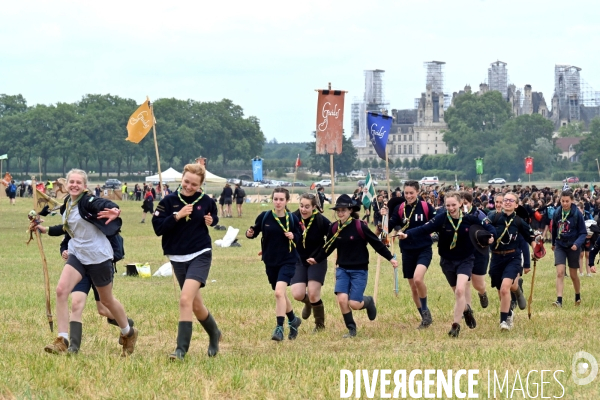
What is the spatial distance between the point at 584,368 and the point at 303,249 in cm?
412

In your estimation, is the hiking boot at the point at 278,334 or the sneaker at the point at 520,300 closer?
the hiking boot at the point at 278,334

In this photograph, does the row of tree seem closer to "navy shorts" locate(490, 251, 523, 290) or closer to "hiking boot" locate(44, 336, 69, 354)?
"navy shorts" locate(490, 251, 523, 290)

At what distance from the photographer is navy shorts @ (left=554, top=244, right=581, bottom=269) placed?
16.8 meters

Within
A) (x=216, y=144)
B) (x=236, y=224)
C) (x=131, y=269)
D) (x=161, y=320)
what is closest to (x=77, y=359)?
(x=161, y=320)

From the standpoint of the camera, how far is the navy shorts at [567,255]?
55.3 ft

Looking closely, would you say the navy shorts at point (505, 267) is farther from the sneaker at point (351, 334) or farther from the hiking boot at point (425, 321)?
the sneaker at point (351, 334)

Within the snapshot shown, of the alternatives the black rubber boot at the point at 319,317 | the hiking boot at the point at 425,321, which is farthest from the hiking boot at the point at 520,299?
the black rubber boot at the point at 319,317

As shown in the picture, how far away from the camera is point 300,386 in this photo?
360 inches

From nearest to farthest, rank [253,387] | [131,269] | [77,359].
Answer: [253,387]
[77,359]
[131,269]

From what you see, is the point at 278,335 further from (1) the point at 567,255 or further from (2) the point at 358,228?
(1) the point at 567,255

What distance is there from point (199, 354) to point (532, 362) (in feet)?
11.3

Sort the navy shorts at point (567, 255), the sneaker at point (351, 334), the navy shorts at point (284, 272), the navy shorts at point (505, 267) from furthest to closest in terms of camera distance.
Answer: the navy shorts at point (567, 255) → the navy shorts at point (505, 267) → the sneaker at point (351, 334) → the navy shorts at point (284, 272)

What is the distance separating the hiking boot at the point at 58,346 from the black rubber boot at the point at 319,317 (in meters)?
3.87

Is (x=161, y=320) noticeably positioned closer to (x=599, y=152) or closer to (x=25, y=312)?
(x=25, y=312)
